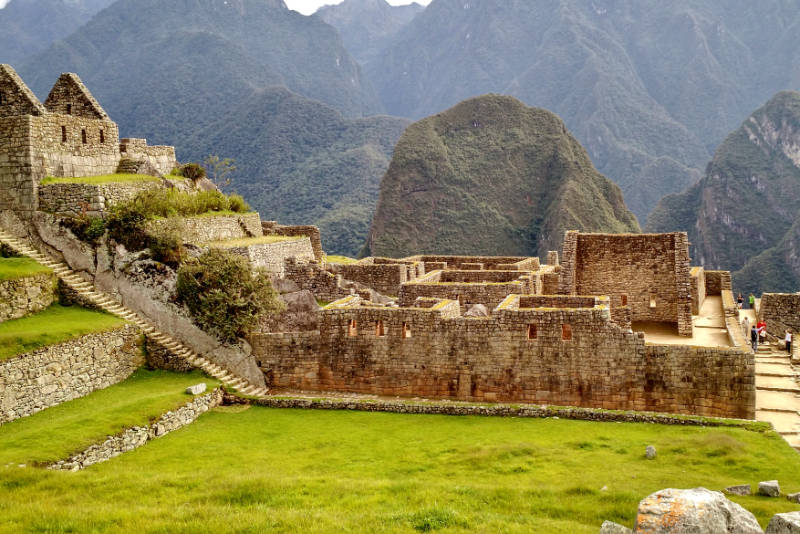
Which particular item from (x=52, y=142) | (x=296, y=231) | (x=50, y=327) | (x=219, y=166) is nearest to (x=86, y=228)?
(x=52, y=142)

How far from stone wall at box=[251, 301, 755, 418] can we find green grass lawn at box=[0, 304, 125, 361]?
421 cm

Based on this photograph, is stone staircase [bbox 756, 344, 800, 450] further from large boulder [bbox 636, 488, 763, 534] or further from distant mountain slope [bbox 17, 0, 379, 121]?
distant mountain slope [bbox 17, 0, 379, 121]

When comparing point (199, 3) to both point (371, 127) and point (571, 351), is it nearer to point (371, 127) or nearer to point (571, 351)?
point (371, 127)

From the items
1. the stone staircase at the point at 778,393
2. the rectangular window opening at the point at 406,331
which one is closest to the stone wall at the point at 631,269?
the stone staircase at the point at 778,393

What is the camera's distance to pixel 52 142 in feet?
73.9

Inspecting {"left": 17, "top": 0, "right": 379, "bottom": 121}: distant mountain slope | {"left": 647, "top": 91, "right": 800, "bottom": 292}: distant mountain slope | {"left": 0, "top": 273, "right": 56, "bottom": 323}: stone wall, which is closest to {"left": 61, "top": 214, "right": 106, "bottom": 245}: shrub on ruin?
{"left": 0, "top": 273, "right": 56, "bottom": 323}: stone wall

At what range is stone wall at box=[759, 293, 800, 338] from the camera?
26.4 meters

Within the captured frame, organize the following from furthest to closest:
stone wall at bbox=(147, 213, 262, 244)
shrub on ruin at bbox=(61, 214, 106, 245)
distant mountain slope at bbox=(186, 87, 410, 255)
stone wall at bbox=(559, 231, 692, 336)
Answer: distant mountain slope at bbox=(186, 87, 410, 255), stone wall at bbox=(147, 213, 262, 244), stone wall at bbox=(559, 231, 692, 336), shrub on ruin at bbox=(61, 214, 106, 245)

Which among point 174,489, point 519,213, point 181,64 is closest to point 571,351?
point 174,489

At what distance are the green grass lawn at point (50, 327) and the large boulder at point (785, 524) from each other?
577 inches

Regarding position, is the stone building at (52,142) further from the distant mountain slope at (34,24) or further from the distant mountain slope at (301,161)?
the distant mountain slope at (34,24)

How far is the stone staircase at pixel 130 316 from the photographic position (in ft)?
62.8

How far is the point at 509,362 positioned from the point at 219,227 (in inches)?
534

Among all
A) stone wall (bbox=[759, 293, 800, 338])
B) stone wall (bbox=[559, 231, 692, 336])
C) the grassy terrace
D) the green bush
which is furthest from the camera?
stone wall (bbox=[759, 293, 800, 338])
